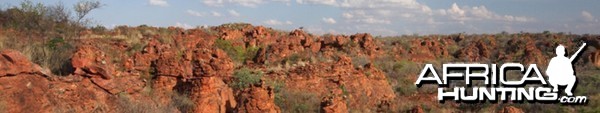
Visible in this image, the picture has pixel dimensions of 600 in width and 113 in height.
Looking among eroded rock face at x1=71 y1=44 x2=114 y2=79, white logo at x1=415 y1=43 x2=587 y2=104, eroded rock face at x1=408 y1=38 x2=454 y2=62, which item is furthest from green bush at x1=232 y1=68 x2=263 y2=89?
eroded rock face at x1=408 y1=38 x2=454 y2=62

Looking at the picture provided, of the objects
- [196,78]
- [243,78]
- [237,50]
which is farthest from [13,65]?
[237,50]

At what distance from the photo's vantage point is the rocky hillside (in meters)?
10.1

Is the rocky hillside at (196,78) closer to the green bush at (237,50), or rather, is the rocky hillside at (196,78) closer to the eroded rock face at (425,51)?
the green bush at (237,50)

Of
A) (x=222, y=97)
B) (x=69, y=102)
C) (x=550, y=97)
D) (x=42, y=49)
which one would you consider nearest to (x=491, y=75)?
(x=550, y=97)

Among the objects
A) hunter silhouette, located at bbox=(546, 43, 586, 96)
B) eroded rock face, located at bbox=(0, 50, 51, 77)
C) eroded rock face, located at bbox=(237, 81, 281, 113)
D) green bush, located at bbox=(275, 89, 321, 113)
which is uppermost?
eroded rock face, located at bbox=(0, 50, 51, 77)

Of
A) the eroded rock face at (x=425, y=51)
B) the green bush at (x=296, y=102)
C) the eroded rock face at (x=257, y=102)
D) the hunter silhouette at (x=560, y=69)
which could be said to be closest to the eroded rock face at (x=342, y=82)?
the green bush at (x=296, y=102)

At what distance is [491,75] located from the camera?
14352 mm

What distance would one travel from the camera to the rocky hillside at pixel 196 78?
10.1 m

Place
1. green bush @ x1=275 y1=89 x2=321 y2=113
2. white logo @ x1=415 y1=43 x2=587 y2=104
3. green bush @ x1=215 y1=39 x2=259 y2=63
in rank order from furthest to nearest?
green bush @ x1=215 y1=39 x2=259 y2=63, green bush @ x1=275 y1=89 x2=321 y2=113, white logo @ x1=415 y1=43 x2=587 y2=104

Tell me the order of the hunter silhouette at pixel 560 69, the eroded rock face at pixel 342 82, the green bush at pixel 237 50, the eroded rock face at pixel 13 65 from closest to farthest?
1. the eroded rock face at pixel 13 65
2. the hunter silhouette at pixel 560 69
3. the eroded rock face at pixel 342 82
4. the green bush at pixel 237 50

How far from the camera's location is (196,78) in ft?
41.1

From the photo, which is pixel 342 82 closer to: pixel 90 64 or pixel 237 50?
pixel 237 50

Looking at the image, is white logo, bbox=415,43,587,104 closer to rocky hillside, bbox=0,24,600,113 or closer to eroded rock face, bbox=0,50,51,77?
rocky hillside, bbox=0,24,600,113

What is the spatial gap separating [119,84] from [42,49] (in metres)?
2.92
